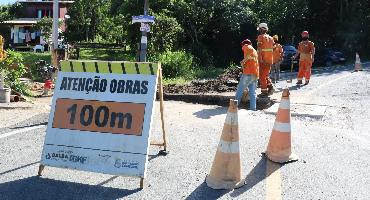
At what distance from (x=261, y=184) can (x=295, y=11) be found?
114ft

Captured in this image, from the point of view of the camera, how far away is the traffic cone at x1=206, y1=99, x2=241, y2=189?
18.4ft

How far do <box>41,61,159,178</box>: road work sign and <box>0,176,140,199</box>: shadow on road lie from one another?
203 mm

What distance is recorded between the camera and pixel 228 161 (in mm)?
5625

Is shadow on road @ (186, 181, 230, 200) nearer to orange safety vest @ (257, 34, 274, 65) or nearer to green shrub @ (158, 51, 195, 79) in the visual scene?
orange safety vest @ (257, 34, 274, 65)

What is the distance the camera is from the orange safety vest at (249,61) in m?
10.9

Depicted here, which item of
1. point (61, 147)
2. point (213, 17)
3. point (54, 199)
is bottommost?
point (54, 199)

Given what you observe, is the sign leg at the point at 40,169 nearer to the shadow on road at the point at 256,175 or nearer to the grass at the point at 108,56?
the shadow on road at the point at 256,175

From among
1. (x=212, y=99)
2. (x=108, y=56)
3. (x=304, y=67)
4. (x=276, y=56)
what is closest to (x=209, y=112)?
(x=212, y=99)

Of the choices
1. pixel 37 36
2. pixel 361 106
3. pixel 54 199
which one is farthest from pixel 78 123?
pixel 37 36

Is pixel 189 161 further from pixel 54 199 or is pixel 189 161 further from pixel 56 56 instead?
pixel 56 56

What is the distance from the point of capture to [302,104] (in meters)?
12.0

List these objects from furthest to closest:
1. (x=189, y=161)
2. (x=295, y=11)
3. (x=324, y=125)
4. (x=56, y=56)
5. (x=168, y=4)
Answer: (x=295, y=11), (x=168, y=4), (x=56, y=56), (x=324, y=125), (x=189, y=161)

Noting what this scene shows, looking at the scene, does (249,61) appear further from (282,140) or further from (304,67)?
(304,67)

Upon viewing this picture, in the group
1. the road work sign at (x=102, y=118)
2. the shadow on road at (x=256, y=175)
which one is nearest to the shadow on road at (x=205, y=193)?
the shadow on road at (x=256, y=175)
